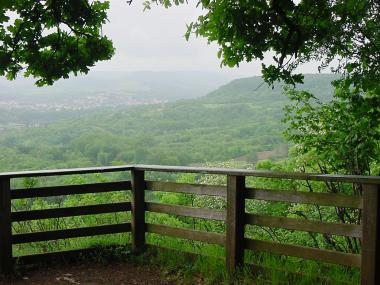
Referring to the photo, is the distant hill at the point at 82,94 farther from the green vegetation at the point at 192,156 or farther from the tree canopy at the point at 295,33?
the tree canopy at the point at 295,33

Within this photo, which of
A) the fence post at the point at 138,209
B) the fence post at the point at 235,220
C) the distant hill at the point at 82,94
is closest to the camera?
the fence post at the point at 235,220

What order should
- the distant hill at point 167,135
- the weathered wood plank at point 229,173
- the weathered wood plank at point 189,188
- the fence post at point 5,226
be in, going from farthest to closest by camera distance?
the distant hill at point 167,135 → the fence post at point 5,226 → the weathered wood plank at point 189,188 → the weathered wood plank at point 229,173

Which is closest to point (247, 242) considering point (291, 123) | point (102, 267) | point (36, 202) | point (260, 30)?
point (102, 267)

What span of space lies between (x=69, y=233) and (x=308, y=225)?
298cm

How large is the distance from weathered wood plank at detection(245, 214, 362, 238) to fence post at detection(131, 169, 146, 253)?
168 cm

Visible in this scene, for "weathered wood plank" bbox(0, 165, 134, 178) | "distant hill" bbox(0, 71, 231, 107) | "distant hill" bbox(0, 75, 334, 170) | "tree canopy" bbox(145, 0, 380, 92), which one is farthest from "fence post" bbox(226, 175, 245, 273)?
"distant hill" bbox(0, 71, 231, 107)

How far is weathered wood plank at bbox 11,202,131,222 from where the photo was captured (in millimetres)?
5391

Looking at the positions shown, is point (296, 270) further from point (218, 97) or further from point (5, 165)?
point (218, 97)

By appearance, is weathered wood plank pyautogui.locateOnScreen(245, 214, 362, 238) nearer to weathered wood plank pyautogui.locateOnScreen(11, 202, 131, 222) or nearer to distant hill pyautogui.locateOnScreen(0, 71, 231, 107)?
weathered wood plank pyautogui.locateOnScreen(11, 202, 131, 222)

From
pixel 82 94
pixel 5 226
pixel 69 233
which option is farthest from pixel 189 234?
pixel 82 94

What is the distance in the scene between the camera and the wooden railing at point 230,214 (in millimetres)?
3883

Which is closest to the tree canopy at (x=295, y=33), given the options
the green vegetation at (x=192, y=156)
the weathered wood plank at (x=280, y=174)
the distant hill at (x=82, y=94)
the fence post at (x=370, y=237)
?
the green vegetation at (x=192, y=156)

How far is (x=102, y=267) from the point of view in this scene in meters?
5.63

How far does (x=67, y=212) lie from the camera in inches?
223
